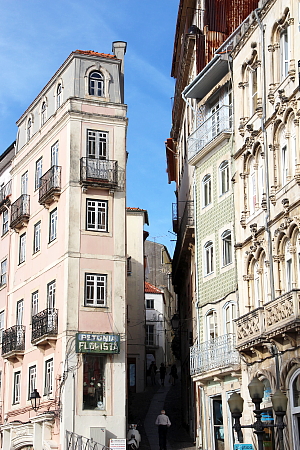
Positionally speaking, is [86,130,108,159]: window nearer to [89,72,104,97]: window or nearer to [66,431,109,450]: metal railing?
[89,72,104,97]: window

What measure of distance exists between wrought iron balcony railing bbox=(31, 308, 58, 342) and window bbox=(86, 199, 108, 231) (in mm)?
4068

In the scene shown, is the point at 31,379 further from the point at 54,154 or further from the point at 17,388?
the point at 54,154

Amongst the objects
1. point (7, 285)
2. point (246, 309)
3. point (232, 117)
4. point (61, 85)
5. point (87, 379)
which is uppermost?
point (61, 85)

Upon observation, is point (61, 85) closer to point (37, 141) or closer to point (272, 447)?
point (37, 141)

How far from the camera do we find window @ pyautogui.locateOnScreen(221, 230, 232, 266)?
3094 centimetres

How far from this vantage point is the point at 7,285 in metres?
41.3

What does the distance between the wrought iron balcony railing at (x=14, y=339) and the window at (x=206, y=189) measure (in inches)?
438

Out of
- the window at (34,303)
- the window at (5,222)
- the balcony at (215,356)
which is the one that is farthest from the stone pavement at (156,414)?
the window at (5,222)

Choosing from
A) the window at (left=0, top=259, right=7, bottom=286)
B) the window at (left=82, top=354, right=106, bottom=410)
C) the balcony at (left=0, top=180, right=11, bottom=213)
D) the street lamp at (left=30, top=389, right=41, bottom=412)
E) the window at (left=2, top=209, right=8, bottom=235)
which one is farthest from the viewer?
the window at (left=2, top=209, right=8, bottom=235)

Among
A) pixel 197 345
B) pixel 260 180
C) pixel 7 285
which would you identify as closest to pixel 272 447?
pixel 197 345

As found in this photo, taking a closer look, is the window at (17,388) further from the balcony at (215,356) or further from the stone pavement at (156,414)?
the balcony at (215,356)

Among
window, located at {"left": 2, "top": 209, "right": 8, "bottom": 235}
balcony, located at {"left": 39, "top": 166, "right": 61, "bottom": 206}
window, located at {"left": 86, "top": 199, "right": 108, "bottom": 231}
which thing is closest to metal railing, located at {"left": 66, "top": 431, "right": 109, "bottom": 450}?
window, located at {"left": 86, "top": 199, "right": 108, "bottom": 231}

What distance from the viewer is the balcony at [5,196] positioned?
42.8m

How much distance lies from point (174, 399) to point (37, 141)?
17555 millimetres
